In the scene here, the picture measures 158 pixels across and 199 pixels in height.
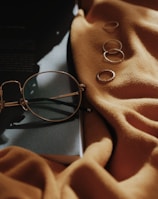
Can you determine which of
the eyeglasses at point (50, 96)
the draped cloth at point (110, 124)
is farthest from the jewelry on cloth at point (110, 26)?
the eyeglasses at point (50, 96)

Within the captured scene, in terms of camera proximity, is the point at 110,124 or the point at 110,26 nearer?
the point at 110,124

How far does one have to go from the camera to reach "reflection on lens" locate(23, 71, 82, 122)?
1.58 feet

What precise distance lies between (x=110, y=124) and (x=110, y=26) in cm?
18

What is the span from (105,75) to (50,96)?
74 mm

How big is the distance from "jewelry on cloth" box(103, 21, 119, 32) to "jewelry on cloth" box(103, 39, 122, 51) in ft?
0.08

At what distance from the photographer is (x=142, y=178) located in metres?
0.41

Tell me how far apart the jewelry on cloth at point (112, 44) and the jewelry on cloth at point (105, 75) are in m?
0.04

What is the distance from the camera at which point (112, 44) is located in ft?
1.83

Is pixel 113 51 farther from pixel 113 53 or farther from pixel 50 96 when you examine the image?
pixel 50 96

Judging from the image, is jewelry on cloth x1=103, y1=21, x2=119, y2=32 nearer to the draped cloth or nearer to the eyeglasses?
the draped cloth

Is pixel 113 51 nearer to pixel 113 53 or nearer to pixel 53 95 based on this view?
pixel 113 53

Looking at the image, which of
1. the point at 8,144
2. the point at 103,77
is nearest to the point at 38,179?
the point at 8,144

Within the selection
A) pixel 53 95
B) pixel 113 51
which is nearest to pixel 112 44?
pixel 113 51

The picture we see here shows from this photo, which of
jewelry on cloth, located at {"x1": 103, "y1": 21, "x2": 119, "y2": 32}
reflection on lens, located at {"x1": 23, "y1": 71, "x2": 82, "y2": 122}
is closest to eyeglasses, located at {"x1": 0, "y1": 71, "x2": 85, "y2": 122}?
reflection on lens, located at {"x1": 23, "y1": 71, "x2": 82, "y2": 122}
